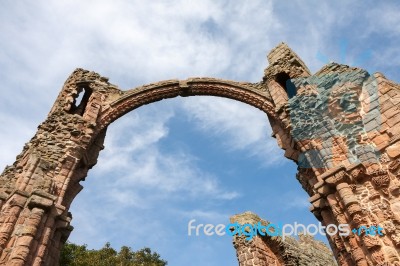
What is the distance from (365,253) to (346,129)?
2.08 m

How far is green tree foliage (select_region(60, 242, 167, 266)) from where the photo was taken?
53.6 ft

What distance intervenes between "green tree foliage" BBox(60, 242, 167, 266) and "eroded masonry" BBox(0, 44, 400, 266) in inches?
416

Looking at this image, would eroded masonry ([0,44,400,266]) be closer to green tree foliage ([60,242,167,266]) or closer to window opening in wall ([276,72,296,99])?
window opening in wall ([276,72,296,99])

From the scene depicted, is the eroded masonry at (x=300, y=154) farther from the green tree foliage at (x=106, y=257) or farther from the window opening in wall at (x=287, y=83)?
the green tree foliage at (x=106, y=257)

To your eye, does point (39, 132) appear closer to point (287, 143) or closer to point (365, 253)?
point (287, 143)

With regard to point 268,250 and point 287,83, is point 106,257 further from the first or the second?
point 287,83

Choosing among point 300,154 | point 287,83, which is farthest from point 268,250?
point 287,83

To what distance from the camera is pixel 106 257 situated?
19000mm

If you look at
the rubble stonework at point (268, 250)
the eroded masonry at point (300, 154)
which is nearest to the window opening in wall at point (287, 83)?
the eroded masonry at point (300, 154)

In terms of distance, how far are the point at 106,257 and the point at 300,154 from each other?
15948mm

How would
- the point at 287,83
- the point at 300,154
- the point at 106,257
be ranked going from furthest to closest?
the point at 106,257 → the point at 287,83 → the point at 300,154

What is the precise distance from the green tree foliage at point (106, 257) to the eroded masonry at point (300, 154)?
34.6ft

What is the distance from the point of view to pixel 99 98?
8625mm

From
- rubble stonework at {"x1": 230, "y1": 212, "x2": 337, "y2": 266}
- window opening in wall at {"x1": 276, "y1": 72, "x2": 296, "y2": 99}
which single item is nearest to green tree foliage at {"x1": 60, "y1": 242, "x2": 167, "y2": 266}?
rubble stonework at {"x1": 230, "y1": 212, "x2": 337, "y2": 266}
